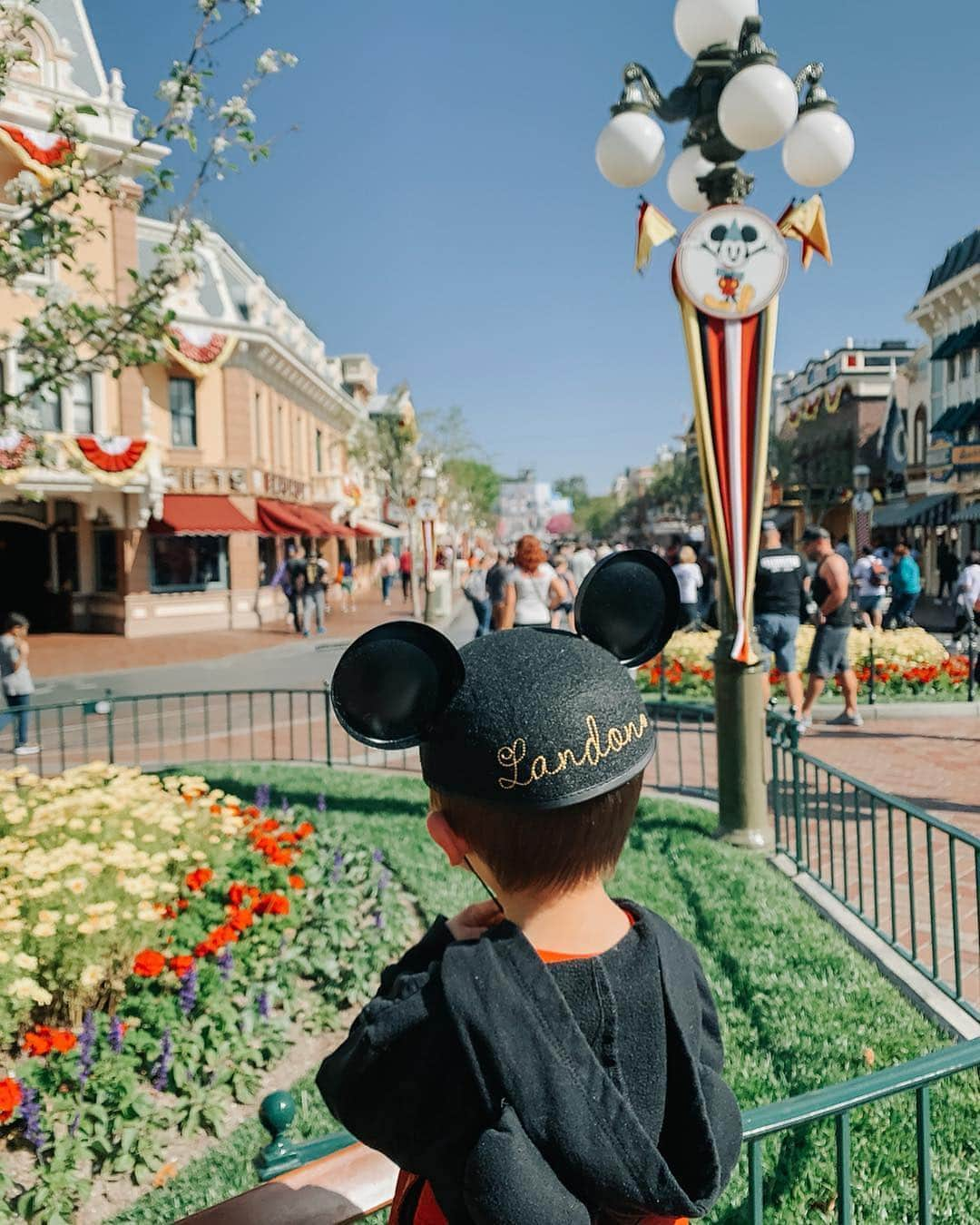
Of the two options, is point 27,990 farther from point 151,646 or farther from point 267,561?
point 267,561

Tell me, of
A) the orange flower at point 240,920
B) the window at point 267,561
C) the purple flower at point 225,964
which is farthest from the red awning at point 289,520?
the purple flower at point 225,964

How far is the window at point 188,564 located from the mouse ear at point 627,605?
21.3m

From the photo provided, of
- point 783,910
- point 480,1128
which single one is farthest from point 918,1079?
point 783,910

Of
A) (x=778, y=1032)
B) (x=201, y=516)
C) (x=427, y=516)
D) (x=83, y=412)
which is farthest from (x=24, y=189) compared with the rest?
(x=201, y=516)

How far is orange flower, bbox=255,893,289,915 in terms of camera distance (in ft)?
13.2

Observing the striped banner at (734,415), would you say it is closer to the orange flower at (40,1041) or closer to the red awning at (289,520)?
the orange flower at (40,1041)

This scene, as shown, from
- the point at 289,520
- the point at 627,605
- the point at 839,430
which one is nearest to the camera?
the point at 627,605

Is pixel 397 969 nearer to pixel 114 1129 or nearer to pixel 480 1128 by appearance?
pixel 480 1128

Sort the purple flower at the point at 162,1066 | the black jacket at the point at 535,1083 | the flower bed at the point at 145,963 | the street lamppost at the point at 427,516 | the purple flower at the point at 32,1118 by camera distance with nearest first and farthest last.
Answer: the black jacket at the point at 535,1083
the purple flower at the point at 32,1118
the flower bed at the point at 145,963
the purple flower at the point at 162,1066
the street lamppost at the point at 427,516

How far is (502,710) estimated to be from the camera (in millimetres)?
1224

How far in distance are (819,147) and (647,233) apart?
1.08 metres

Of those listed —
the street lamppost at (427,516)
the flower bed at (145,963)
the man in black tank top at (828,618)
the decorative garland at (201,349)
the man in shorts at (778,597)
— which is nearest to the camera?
the flower bed at (145,963)

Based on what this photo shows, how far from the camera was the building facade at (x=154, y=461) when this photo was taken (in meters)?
18.9

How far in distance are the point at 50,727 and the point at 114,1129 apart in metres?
8.29
